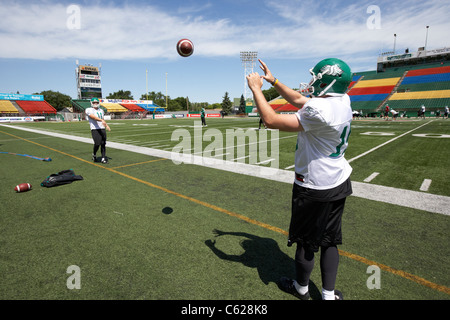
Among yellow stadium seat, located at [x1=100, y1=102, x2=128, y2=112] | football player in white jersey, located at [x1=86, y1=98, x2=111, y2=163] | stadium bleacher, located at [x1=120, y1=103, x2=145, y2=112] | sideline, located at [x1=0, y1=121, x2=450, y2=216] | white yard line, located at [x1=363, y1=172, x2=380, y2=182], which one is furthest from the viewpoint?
stadium bleacher, located at [x1=120, y1=103, x2=145, y2=112]

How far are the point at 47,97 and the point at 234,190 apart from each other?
10581 centimetres

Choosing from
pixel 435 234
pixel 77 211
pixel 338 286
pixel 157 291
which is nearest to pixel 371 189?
pixel 435 234

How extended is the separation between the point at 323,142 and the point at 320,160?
16 centimetres

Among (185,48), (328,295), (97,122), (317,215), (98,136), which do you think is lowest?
(328,295)

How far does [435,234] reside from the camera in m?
3.23

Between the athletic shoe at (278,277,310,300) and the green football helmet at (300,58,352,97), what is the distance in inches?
70.6

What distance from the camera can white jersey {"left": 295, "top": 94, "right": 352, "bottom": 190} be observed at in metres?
1.78

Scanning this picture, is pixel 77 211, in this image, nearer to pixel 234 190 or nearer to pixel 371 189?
pixel 234 190

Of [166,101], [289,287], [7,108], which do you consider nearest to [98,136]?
[289,287]

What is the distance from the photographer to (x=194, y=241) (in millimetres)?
3117

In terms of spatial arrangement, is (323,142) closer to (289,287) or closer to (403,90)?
(289,287)

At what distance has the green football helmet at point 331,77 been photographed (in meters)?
1.87

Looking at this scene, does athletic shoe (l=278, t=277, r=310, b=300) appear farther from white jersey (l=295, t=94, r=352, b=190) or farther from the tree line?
the tree line

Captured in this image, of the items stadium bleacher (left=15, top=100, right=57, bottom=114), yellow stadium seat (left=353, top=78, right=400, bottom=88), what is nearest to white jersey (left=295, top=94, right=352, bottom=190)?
yellow stadium seat (left=353, top=78, right=400, bottom=88)
